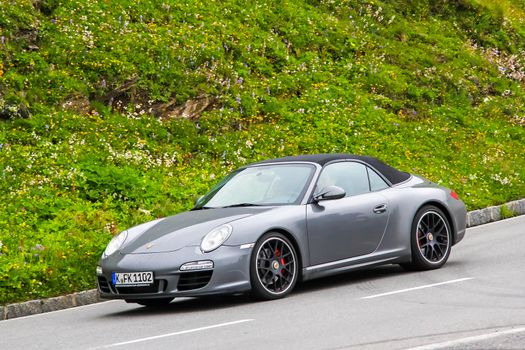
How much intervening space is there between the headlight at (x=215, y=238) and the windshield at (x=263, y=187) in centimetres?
87

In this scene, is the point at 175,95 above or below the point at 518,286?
above

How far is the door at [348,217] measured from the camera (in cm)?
995

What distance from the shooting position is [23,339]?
8.59 m

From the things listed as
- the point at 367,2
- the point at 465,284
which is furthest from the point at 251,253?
the point at 367,2

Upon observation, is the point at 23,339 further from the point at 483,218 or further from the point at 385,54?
the point at 385,54

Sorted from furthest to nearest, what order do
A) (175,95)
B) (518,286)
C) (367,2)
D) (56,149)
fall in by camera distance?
(367,2)
(175,95)
(56,149)
(518,286)

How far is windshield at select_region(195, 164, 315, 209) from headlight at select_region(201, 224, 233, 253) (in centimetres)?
87

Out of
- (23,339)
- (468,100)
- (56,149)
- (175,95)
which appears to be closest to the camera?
(23,339)

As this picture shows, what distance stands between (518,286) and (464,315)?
1.67 m

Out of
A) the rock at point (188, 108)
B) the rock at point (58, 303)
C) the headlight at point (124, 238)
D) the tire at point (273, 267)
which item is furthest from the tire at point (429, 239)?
the rock at point (188, 108)

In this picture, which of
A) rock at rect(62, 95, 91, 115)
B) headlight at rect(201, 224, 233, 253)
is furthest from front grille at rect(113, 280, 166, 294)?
rock at rect(62, 95, 91, 115)

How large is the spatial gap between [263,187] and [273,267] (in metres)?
1.25

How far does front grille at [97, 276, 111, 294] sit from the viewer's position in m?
9.68

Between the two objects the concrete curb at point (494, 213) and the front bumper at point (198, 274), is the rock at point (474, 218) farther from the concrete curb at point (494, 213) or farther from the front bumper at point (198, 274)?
the front bumper at point (198, 274)
